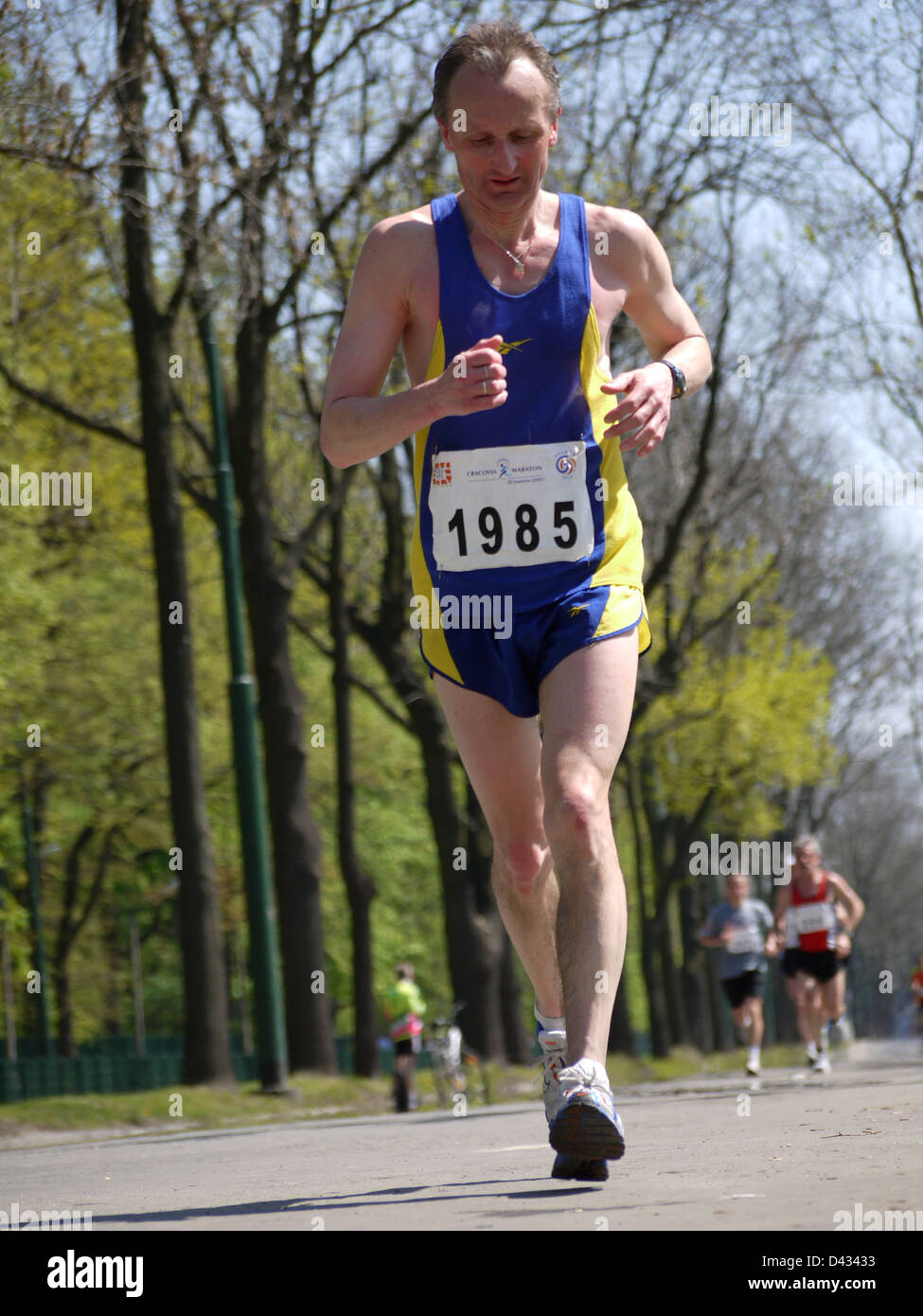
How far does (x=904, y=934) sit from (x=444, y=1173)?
67952 mm

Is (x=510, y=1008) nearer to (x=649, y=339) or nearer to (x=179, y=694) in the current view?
(x=179, y=694)

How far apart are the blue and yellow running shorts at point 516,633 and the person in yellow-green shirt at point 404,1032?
14363 mm

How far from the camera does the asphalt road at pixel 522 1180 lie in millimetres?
3750

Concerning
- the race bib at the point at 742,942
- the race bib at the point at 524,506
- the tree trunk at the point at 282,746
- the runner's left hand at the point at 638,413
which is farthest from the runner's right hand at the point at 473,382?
the tree trunk at the point at 282,746

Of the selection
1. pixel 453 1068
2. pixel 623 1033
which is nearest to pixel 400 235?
pixel 453 1068

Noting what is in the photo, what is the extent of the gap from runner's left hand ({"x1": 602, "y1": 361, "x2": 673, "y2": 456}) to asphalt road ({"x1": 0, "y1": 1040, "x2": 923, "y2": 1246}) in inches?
68.8

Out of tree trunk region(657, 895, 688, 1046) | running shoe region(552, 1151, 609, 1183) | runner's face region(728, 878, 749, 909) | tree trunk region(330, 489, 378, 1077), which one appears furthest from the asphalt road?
tree trunk region(657, 895, 688, 1046)

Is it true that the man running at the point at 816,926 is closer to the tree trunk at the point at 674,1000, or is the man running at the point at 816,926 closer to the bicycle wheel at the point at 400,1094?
the bicycle wheel at the point at 400,1094

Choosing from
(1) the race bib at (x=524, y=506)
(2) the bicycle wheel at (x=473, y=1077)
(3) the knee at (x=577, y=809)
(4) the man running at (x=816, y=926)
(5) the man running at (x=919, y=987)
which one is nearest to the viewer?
(3) the knee at (x=577, y=809)

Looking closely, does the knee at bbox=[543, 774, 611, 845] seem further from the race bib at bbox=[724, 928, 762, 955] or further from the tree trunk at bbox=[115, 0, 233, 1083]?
the race bib at bbox=[724, 928, 762, 955]

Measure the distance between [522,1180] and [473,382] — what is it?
1.93 metres
